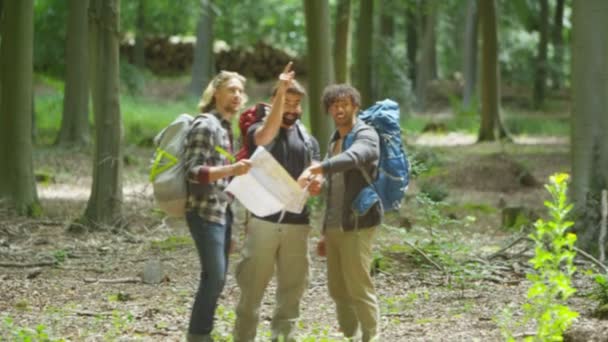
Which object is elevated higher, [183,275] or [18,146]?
[18,146]

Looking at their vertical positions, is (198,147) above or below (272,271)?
above

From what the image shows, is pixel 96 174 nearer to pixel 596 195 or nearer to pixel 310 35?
pixel 310 35

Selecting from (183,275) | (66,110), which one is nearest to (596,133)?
(183,275)

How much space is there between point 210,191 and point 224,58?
42.9 meters

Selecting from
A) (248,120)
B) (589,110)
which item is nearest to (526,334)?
(248,120)

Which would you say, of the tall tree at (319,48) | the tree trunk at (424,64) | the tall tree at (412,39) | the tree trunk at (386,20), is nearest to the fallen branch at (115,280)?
the tall tree at (319,48)

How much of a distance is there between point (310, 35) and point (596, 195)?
5.40m

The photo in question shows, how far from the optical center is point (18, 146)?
45.3 feet

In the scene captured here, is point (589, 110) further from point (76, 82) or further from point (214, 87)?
point (76, 82)

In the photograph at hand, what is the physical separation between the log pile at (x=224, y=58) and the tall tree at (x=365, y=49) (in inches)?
846

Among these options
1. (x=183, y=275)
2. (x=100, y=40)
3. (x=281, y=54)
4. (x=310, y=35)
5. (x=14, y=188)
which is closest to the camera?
(x=183, y=275)

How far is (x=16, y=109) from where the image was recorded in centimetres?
1380

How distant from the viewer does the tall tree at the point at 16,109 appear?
13773 millimetres

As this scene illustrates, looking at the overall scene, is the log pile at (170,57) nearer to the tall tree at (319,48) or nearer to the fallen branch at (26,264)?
the tall tree at (319,48)
